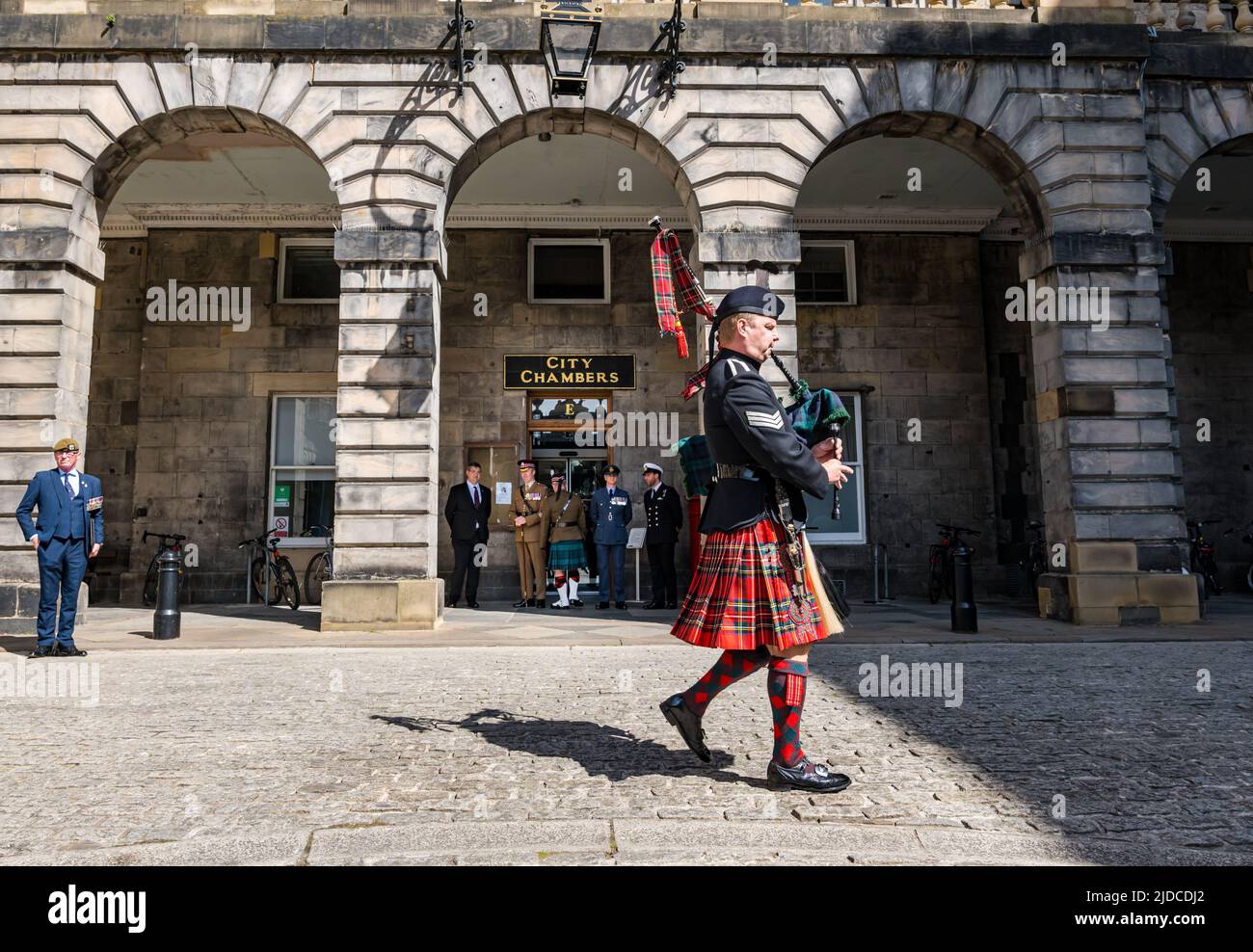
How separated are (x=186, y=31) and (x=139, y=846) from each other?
434 inches

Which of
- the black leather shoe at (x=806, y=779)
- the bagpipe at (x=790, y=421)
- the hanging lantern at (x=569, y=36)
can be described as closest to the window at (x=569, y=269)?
the hanging lantern at (x=569, y=36)

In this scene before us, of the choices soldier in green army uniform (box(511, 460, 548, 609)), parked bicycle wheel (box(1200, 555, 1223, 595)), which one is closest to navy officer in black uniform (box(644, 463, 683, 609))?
soldier in green army uniform (box(511, 460, 548, 609))

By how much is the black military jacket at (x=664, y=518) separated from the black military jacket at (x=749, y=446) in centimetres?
967

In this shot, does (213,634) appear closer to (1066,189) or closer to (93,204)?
(93,204)

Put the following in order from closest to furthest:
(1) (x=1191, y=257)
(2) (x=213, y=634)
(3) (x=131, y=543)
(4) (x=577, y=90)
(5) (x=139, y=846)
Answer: (5) (x=139, y=846) → (2) (x=213, y=634) → (4) (x=577, y=90) → (3) (x=131, y=543) → (1) (x=1191, y=257)

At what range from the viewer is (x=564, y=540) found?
1414 centimetres

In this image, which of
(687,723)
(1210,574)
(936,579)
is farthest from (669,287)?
(1210,574)

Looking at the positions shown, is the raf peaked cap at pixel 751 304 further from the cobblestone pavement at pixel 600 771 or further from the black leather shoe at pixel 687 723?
the cobblestone pavement at pixel 600 771

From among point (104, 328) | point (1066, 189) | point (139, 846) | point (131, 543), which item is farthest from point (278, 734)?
point (104, 328)

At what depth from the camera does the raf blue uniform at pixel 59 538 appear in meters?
8.52

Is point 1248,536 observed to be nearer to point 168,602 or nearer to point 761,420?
point 761,420

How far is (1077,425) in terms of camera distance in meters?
10.9

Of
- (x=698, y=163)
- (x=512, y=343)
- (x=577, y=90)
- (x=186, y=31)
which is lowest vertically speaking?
(x=512, y=343)

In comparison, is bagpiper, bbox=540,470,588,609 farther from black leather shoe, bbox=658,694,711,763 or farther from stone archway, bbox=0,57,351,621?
black leather shoe, bbox=658,694,711,763
